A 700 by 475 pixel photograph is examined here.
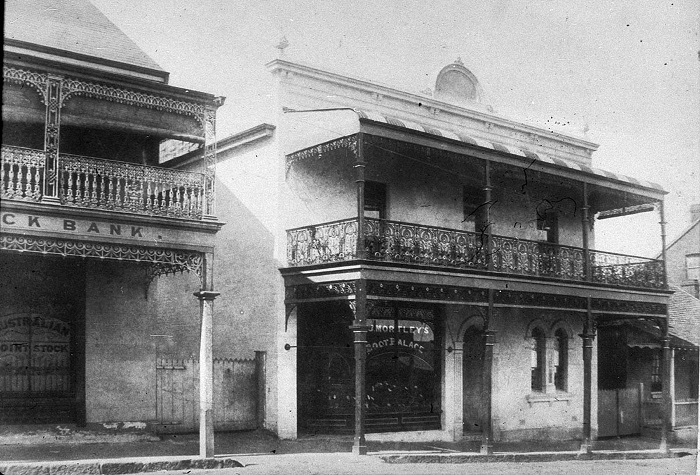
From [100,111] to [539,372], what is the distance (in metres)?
13.2

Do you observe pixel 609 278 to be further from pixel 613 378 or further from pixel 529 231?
pixel 613 378

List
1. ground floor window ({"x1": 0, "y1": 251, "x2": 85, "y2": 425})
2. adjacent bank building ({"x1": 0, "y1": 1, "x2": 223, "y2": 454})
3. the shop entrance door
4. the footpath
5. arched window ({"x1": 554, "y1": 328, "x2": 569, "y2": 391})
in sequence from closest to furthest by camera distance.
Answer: the footpath, adjacent bank building ({"x1": 0, "y1": 1, "x2": 223, "y2": 454}), ground floor window ({"x1": 0, "y1": 251, "x2": 85, "y2": 425}), the shop entrance door, arched window ({"x1": 554, "y1": 328, "x2": 569, "y2": 391})

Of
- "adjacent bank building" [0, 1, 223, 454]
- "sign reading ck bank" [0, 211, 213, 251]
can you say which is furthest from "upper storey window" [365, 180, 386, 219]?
"sign reading ck bank" [0, 211, 213, 251]

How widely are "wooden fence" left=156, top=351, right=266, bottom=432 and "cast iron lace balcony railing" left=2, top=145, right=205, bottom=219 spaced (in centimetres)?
388

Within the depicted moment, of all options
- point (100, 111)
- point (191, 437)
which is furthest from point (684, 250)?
point (100, 111)

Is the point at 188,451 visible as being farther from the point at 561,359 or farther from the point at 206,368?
the point at 561,359

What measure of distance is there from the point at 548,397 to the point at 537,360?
0.99m

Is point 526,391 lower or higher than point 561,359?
lower

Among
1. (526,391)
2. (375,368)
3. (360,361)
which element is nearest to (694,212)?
(526,391)

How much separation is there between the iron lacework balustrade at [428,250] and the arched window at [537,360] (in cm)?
242

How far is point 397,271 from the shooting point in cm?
1494

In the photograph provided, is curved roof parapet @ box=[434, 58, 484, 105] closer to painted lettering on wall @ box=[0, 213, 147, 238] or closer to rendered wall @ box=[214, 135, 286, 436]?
rendered wall @ box=[214, 135, 286, 436]

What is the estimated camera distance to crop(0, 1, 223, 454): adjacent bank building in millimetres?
11938

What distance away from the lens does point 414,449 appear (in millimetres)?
15789
